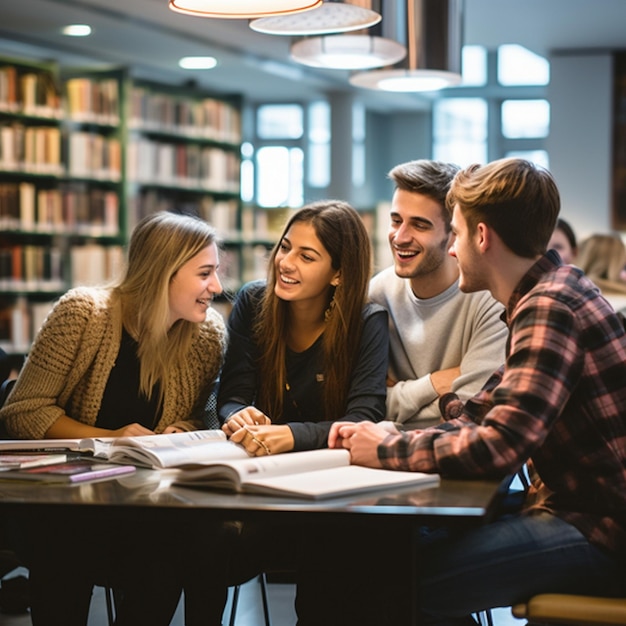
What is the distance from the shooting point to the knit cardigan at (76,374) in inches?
106

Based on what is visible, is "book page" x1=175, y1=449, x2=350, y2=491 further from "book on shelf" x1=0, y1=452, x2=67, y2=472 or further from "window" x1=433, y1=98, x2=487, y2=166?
"window" x1=433, y1=98, x2=487, y2=166

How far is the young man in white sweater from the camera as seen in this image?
8.93ft

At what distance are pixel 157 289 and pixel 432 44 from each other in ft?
9.74

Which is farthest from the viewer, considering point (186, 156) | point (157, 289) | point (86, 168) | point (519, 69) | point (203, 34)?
point (519, 69)

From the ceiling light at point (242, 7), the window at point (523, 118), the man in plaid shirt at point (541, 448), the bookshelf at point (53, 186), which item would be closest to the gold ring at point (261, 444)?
the man in plaid shirt at point (541, 448)

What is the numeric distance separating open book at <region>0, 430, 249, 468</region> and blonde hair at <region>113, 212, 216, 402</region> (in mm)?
471

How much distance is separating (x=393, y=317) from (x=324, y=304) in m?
0.20

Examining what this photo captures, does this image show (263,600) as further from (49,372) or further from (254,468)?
(254,468)

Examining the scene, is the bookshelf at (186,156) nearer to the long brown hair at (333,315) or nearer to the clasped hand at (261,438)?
the long brown hair at (333,315)

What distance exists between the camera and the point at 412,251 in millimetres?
2809

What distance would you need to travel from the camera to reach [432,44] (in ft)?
17.4

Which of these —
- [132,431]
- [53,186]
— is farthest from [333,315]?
[53,186]

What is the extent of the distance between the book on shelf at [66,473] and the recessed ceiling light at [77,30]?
19.3ft

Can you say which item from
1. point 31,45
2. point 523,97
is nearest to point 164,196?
point 31,45
